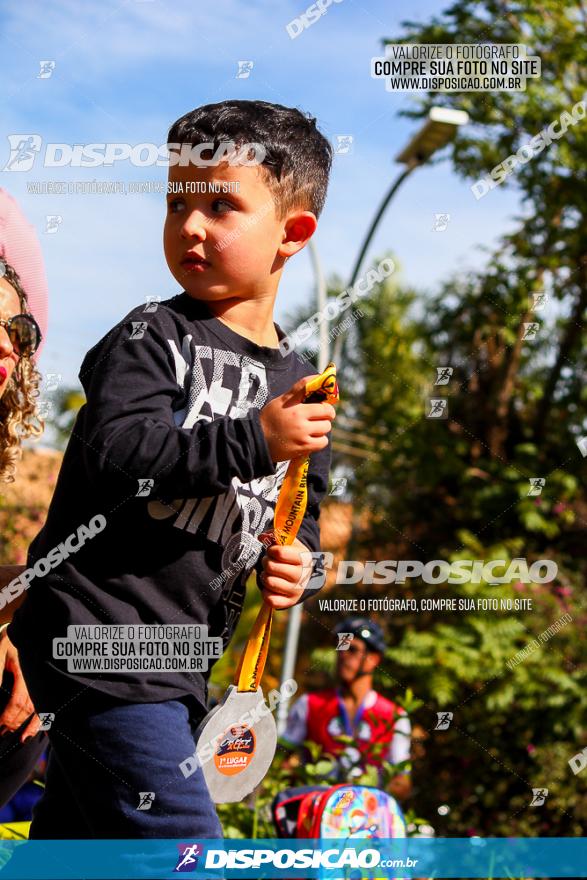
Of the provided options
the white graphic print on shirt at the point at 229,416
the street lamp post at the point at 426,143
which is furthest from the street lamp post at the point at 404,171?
the white graphic print on shirt at the point at 229,416

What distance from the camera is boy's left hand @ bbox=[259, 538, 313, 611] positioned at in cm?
234

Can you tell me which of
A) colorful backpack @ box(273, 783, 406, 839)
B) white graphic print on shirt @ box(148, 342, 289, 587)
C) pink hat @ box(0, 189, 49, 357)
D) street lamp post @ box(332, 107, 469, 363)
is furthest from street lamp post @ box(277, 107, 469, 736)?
white graphic print on shirt @ box(148, 342, 289, 587)

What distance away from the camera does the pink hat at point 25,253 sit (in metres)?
2.83

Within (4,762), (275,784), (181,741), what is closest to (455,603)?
(275,784)

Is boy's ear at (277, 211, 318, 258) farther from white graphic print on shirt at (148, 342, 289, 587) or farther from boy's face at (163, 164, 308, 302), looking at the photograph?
white graphic print on shirt at (148, 342, 289, 587)

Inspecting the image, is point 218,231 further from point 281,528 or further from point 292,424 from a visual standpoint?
point 281,528

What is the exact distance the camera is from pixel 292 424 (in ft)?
7.04

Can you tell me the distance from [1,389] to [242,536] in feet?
2.38

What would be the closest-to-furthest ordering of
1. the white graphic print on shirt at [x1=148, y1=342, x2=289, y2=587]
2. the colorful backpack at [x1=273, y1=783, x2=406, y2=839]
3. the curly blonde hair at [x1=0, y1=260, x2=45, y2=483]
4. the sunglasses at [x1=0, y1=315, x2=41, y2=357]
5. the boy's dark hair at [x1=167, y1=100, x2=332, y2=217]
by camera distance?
the white graphic print on shirt at [x1=148, y1=342, x2=289, y2=587]
the boy's dark hair at [x1=167, y1=100, x2=332, y2=217]
the sunglasses at [x1=0, y1=315, x2=41, y2=357]
the curly blonde hair at [x1=0, y1=260, x2=45, y2=483]
the colorful backpack at [x1=273, y1=783, x2=406, y2=839]

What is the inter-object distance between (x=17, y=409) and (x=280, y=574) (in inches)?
37.3

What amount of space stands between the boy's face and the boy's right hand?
37cm

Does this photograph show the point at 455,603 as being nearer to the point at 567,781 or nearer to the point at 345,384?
the point at 567,781

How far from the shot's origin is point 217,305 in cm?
246

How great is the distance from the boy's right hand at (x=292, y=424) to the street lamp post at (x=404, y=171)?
4.44m
